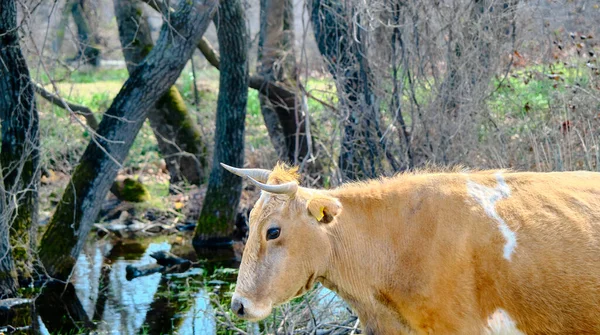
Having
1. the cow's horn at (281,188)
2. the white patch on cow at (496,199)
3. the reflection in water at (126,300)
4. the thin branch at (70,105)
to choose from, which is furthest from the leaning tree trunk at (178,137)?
the white patch on cow at (496,199)

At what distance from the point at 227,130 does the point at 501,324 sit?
9.28 m

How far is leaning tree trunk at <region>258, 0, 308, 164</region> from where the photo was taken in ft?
51.1

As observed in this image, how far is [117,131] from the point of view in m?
11.6

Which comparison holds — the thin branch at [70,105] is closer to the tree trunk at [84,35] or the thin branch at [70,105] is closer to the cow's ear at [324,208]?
the tree trunk at [84,35]

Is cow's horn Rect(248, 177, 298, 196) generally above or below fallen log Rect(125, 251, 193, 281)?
above

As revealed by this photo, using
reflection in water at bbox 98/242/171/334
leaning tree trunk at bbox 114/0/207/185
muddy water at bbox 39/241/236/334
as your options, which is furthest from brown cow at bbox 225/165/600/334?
leaning tree trunk at bbox 114/0/207/185

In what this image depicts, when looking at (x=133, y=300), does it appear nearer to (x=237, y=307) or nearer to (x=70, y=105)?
(x=70, y=105)

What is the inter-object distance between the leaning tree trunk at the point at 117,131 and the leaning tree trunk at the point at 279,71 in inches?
145

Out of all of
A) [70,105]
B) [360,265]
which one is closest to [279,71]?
[70,105]

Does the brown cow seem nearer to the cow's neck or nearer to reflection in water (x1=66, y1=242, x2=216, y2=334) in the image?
the cow's neck

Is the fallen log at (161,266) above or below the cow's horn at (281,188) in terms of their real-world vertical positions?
below

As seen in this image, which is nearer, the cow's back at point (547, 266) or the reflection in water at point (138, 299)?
the cow's back at point (547, 266)

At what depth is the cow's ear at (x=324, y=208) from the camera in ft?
18.9

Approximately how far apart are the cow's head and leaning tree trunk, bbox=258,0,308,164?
926 centimetres
